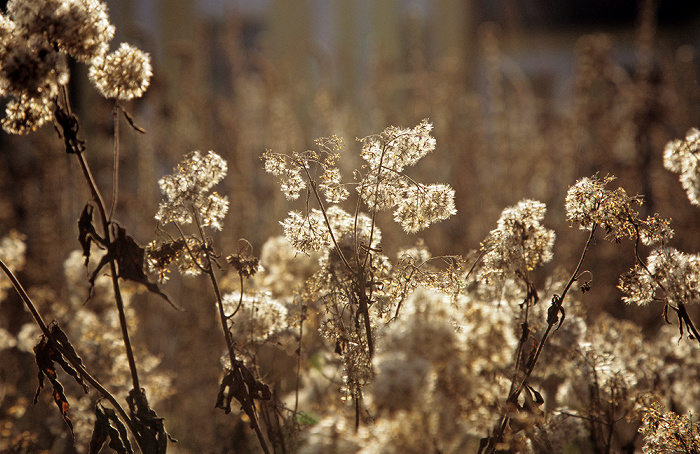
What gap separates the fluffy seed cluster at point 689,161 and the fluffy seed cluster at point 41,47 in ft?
4.54

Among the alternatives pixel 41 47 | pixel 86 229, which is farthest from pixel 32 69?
pixel 86 229

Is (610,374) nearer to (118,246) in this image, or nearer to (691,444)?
(691,444)

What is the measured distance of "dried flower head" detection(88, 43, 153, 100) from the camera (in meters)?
1.29

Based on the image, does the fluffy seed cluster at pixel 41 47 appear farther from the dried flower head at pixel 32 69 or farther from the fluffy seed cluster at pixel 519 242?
the fluffy seed cluster at pixel 519 242

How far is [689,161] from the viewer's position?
147 cm

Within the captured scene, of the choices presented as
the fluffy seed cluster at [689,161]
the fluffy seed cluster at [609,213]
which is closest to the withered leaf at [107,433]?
the fluffy seed cluster at [609,213]

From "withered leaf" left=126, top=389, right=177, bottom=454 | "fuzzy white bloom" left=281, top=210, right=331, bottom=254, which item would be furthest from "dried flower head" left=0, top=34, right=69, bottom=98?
"withered leaf" left=126, top=389, right=177, bottom=454

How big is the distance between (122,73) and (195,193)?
31 centimetres

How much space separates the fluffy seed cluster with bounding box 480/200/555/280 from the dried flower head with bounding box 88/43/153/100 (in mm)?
899

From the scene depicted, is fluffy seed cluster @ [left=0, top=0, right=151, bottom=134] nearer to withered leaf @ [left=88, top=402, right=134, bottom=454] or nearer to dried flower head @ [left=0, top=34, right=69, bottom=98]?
dried flower head @ [left=0, top=34, right=69, bottom=98]

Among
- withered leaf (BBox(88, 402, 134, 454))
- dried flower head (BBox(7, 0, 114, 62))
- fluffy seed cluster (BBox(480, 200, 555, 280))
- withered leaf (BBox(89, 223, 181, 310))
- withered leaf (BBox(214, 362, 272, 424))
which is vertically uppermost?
dried flower head (BBox(7, 0, 114, 62))

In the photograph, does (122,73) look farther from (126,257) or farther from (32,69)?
(126,257)

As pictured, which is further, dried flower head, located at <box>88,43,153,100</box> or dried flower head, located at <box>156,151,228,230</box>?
dried flower head, located at <box>156,151,228,230</box>

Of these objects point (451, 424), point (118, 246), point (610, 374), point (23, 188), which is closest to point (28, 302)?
point (118, 246)
